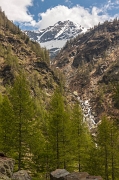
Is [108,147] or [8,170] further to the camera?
[108,147]

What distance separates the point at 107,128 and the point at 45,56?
166368 mm

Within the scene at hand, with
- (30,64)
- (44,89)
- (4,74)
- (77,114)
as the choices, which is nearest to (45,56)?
(30,64)

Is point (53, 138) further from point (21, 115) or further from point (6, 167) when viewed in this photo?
point (6, 167)

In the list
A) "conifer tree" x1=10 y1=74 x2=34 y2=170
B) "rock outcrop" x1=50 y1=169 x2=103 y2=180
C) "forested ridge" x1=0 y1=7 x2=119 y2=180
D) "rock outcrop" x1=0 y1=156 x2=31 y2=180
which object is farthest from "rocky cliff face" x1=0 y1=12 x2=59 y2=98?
"rock outcrop" x1=0 y1=156 x2=31 y2=180

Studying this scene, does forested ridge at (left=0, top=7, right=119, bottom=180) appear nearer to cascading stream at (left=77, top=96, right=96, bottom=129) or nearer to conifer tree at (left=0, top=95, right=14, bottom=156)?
conifer tree at (left=0, top=95, right=14, bottom=156)

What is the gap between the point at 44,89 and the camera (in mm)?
150250

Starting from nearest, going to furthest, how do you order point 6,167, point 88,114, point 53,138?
point 6,167, point 53,138, point 88,114

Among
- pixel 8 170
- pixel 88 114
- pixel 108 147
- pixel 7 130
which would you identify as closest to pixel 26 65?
pixel 88 114

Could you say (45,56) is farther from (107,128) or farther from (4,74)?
(107,128)

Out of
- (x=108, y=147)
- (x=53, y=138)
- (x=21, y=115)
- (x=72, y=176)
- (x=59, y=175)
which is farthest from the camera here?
(x=108, y=147)

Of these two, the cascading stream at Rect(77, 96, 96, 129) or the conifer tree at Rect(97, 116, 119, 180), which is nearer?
the conifer tree at Rect(97, 116, 119, 180)

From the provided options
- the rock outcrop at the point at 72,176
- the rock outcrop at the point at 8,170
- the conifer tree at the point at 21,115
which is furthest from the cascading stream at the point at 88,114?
the rock outcrop at the point at 8,170

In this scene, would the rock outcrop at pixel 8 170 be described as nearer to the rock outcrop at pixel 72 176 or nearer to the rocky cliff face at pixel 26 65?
the rock outcrop at pixel 72 176

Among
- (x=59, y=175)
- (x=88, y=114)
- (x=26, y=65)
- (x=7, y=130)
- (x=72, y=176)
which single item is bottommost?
(x=59, y=175)
